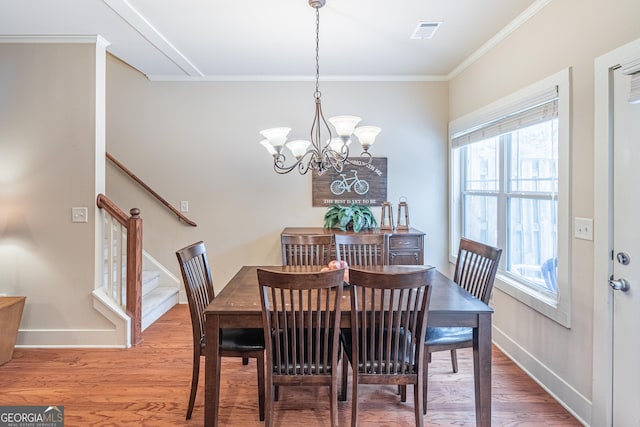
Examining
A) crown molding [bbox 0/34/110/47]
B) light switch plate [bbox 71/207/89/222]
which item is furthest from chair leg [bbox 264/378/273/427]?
crown molding [bbox 0/34/110/47]

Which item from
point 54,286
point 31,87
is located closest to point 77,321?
point 54,286

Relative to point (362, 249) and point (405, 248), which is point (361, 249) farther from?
point (405, 248)

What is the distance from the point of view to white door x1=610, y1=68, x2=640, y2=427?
6.20ft

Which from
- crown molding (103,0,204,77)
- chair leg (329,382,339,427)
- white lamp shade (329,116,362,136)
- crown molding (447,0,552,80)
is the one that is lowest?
chair leg (329,382,339,427)

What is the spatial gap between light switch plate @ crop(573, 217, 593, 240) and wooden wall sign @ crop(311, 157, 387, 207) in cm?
228

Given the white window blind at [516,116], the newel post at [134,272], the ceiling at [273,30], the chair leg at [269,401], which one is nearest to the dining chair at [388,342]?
the chair leg at [269,401]

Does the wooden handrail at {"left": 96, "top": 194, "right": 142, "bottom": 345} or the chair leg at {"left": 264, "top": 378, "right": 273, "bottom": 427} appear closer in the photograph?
the chair leg at {"left": 264, "top": 378, "right": 273, "bottom": 427}

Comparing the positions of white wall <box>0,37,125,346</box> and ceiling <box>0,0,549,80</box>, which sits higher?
ceiling <box>0,0,549,80</box>

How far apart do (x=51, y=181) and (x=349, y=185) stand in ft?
9.44

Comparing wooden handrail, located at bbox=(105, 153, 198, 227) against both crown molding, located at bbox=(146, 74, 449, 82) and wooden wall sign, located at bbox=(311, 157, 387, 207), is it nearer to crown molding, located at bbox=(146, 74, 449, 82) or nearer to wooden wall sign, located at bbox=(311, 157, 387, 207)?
crown molding, located at bbox=(146, 74, 449, 82)

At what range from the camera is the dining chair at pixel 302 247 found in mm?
3137

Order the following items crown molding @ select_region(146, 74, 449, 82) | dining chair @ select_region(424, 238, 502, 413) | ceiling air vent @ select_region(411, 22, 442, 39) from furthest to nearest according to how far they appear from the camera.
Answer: crown molding @ select_region(146, 74, 449, 82) → ceiling air vent @ select_region(411, 22, 442, 39) → dining chair @ select_region(424, 238, 502, 413)

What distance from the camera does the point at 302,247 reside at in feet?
10.7

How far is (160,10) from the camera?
278 cm
